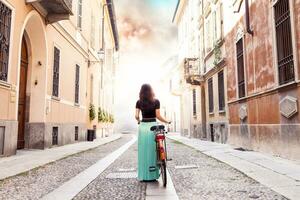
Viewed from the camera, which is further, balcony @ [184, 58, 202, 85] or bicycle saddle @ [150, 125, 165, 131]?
balcony @ [184, 58, 202, 85]

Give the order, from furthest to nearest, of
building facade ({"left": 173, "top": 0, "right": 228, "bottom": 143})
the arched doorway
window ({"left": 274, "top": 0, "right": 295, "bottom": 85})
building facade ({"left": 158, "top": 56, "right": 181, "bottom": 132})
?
building facade ({"left": 158, "top": 56, "right": 181, "bottom": 132}), building facade ({"left": 173, "top": 0, "right": 228, "bottom": 143}), the arched doorway, window ({"left": 274, "top": 0, "right": 295, "bottom": 85})

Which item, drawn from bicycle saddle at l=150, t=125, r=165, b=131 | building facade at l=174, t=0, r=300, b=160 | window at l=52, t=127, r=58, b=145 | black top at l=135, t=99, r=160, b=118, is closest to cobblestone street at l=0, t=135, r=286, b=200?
bicycle saddle at l=150, t=125, r=165, b=131

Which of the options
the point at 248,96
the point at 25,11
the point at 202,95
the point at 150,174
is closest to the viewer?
the point at 150,174

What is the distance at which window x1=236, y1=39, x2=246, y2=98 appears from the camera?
1283cm

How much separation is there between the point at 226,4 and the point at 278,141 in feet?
27.1

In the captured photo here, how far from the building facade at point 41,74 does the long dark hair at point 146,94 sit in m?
4.98

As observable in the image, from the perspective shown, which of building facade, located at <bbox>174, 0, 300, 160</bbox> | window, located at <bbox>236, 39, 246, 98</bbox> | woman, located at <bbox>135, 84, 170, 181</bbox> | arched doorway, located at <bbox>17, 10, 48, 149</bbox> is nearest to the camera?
woman, located at <bbox>135, 84, 170, 181</bbox>

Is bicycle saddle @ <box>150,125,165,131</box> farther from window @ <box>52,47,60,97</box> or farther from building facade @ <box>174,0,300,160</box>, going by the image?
window @ <box>52,47,60,97</box>

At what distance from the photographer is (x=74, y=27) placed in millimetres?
17344

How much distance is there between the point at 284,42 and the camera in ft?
29.2

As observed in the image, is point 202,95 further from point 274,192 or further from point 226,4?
point 274,192

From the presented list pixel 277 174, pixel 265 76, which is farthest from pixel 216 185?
pixel 265 76

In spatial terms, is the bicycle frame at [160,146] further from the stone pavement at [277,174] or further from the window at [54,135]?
the window at [54,135]

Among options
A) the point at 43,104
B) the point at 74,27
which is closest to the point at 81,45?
the point at 74,27
